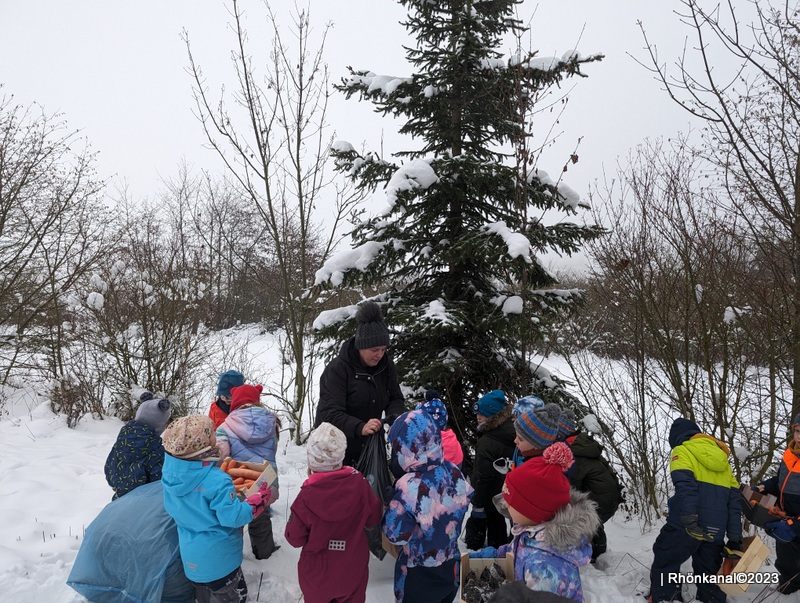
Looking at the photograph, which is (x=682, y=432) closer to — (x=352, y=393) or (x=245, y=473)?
(x=352, y=393)

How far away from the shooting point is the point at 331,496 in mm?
2652

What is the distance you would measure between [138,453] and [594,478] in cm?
372

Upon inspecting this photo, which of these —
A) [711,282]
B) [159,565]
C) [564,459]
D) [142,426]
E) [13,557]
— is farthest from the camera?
[711,282]

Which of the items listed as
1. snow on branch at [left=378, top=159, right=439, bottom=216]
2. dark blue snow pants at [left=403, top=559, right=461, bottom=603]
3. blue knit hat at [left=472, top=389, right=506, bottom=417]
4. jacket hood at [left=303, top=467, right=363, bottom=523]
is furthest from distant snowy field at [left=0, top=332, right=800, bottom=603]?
snow on branch at [left=378, top=159, right=439, bottom=216]

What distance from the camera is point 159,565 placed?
111 inches

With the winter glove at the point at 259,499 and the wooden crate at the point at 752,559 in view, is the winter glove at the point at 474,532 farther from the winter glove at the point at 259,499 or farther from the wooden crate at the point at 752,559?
the winter glove at the point at 259,499

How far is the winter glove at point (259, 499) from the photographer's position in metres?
2.85

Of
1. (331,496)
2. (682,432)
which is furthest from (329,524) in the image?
(682,432)

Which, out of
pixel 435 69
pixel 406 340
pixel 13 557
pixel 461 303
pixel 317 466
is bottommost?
pixel 13 557

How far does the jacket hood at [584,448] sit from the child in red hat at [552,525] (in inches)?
35.8

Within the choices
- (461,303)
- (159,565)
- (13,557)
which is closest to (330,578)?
(159,565)

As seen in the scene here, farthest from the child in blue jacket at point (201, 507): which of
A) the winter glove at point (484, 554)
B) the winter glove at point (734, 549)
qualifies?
the winter glove at point (734, 549)

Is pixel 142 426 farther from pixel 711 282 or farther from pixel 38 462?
pixel 711 282

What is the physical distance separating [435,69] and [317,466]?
4.66 m
